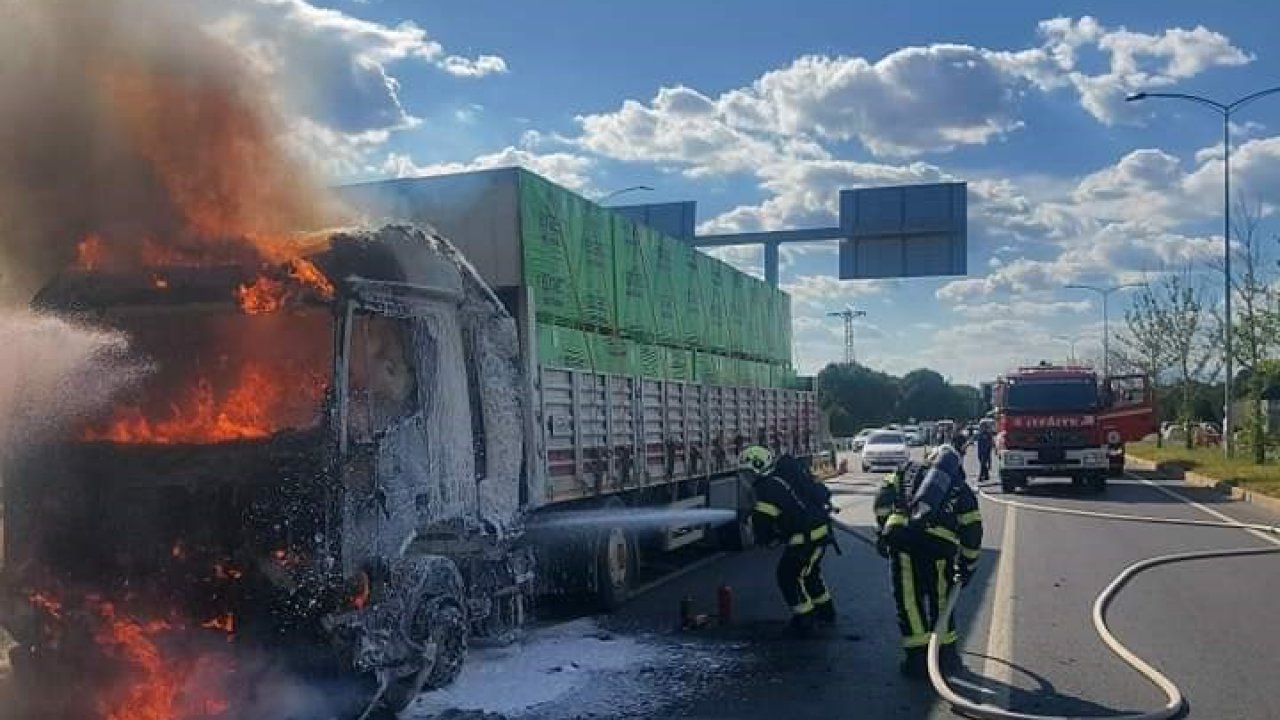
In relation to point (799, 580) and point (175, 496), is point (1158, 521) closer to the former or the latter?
point (799, 580)

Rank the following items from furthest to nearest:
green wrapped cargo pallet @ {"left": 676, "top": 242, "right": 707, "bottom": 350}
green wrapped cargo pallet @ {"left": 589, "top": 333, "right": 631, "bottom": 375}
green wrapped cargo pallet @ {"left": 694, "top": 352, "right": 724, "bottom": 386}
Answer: green wrapped cargo pallet @ {"left": 694, "top": 352, "right": 724, "bottom": 386} < green wrapped cargo pallet @ {"left": 676, "top": 242, "right": 707, "bottom": 350} < green wrapped cargo pallet @ {"left": 589, "top": 333, "right": 631, "bottom": 375}

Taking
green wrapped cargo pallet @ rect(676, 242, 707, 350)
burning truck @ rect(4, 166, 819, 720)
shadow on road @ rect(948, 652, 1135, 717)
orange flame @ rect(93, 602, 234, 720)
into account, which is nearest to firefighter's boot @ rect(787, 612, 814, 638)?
shadow on road @ rect(948, 652, 1135, 717)

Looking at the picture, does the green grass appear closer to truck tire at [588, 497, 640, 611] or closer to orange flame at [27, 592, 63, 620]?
truck tire at [588, 497, 640, 611]

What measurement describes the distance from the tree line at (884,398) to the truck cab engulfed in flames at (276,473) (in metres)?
80.2

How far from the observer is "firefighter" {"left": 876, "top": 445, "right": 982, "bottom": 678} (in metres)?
7.68

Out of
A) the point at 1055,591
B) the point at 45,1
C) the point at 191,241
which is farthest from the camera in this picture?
the point at 1055,591

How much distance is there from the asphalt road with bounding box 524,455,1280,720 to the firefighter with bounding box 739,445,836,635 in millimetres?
293

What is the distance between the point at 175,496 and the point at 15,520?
870 millimetres

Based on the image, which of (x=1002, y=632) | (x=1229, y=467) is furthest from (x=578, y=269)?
(x=1229, y=467)

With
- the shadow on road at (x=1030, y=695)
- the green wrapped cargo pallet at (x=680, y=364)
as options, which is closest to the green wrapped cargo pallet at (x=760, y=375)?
the green wrapped cargo pallet at (x=680, y=364)

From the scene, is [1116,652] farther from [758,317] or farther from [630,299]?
[758,317]

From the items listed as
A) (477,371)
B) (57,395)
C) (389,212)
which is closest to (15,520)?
(57,395)

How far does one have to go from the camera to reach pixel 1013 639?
8664 millimetres

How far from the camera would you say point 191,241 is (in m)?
6.21
